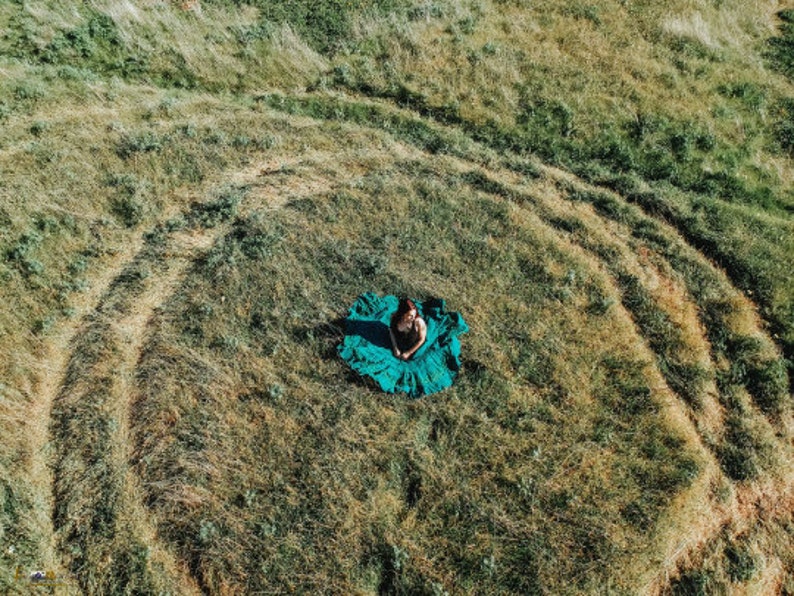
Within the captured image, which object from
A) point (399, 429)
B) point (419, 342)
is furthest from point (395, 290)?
point (399, 429)

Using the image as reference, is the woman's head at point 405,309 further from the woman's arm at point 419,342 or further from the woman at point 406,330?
the woman's arm at point 419,342

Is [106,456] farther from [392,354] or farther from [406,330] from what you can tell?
[406,330]

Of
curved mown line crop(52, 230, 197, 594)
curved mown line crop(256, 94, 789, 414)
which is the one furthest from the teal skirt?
curved mown line crop(256, 94, 789, 414)

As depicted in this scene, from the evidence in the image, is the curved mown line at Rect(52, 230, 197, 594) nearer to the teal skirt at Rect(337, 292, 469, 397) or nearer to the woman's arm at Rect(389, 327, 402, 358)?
the teal skirt at Rect(337, 292, 469, 397)

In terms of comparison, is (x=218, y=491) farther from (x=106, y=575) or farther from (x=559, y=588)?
(x=559, y=588)

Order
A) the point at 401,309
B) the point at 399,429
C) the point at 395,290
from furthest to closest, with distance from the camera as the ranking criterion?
1. the point at 395,290
2. the point at 401,309
3. the point at 399,429

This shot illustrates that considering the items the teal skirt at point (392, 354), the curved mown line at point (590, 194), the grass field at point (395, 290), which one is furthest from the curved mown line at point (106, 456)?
the curved mown line at point (590, 194)
